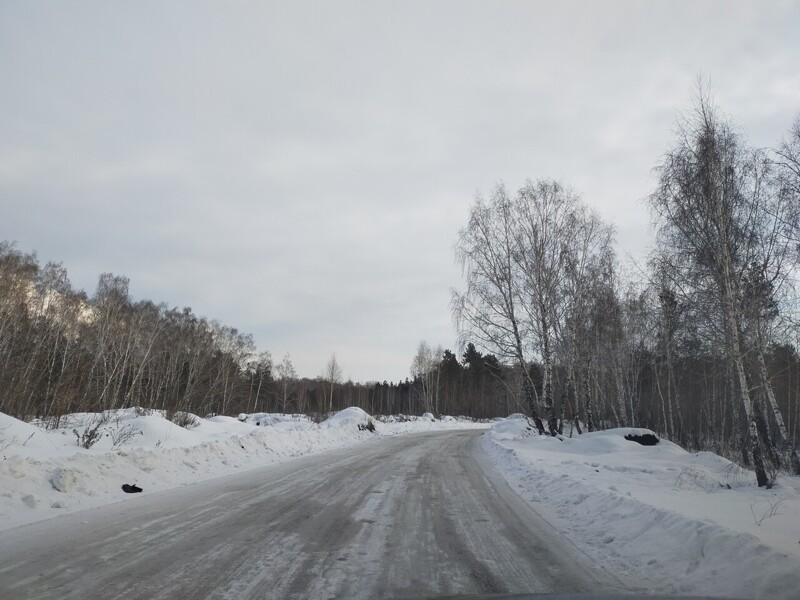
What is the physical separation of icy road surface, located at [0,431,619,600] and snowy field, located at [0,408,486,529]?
0.82 m

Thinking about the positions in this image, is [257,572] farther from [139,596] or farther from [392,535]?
[392,535]

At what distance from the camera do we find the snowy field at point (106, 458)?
7.11 meters

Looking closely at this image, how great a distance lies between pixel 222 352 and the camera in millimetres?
60969

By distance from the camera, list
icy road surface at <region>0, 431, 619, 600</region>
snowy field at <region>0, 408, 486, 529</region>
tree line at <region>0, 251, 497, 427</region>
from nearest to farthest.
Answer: icy road surface at <region>0, 431, 619, 600</region>
snowy field at <region>0, 408, 486, 529</region>
tree line at <region>0, 251, 497, 427</region>

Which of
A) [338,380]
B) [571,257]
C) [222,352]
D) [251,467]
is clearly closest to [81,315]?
[222,352]

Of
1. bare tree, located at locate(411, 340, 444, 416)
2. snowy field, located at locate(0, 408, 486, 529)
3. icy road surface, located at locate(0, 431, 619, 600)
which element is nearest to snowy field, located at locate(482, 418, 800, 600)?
icy road surface, located at locate(0, 431, 619, 600)

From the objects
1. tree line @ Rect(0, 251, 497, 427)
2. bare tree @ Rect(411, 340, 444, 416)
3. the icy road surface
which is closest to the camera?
the icy road surface

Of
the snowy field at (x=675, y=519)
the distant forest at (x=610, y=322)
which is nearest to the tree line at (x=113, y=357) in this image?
the distant forest at (x=610, y=322)

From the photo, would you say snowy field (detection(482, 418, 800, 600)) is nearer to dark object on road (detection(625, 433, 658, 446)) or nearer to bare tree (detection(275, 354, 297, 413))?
dark object on road (detection(625, 433, 658, 446))

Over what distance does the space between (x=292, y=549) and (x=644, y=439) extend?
626 inches

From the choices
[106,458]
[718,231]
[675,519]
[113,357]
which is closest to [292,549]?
[675,519]

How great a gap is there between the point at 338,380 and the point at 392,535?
3494 inches

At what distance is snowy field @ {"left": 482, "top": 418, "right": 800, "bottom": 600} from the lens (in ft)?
13.4

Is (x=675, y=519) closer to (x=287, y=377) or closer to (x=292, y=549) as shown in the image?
(x=292, y=549)
